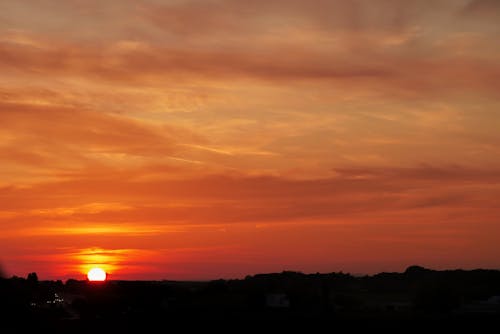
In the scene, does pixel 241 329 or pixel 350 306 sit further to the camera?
pixel 350 306

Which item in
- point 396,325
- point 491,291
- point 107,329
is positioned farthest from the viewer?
point 491,291

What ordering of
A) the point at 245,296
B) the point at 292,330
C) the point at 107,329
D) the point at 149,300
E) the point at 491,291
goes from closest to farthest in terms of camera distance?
the point at 107,329
the point at 292,330
the point at 149,300
the point at 245,296
the point at 491,291

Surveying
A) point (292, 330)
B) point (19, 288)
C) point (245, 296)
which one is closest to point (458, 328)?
point (292, 330)

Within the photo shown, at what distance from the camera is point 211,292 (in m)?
110

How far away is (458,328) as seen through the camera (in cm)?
6838

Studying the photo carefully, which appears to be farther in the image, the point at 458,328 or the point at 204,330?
the point at 458,328

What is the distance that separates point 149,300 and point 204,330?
34283 millimetres

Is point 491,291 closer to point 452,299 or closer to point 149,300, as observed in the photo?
point 452,299

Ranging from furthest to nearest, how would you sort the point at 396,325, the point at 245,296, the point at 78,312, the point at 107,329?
the point at 245,296 < the point at 78,312 < the point at 396,325 < the point at 107,329

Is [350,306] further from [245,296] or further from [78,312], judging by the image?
[78,312]

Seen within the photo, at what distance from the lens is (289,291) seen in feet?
409

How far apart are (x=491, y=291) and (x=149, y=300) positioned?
264 ft

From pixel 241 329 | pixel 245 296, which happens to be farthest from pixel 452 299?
pixel 241 329

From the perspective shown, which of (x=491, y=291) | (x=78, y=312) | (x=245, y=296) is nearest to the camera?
(x=78, y=312)
